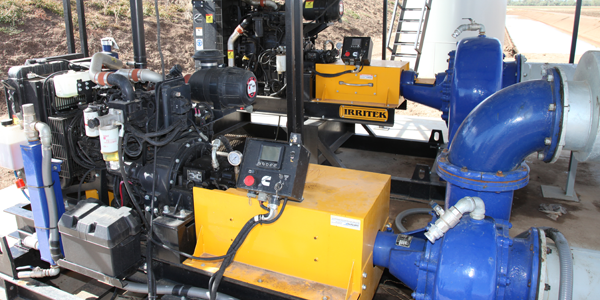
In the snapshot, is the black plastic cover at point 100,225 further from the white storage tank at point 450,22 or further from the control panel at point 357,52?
the white storage tank at point 450,22

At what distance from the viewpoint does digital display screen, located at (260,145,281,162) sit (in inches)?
76.6

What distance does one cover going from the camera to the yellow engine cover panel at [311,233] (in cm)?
189

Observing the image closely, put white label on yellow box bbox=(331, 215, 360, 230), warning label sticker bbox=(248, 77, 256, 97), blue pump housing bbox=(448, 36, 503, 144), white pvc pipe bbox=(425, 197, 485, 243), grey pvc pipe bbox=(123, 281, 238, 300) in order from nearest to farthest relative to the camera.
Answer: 1. white pvc pipe bbox=(425, 197, 485, 243)
2. white label on yellow box bbox=(331, 215, 360, 230)
3. grey pvc pipe bbox=(123, 281, 238, 300)
4. warning label sticker bbox=(248, 77, 256, 97)
5. blue pump housing bbox=(448, 36, 503, 144)

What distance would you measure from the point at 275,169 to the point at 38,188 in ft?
4.36

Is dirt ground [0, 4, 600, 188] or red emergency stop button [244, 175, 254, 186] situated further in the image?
dirt ground [0, 4, 600, 188]

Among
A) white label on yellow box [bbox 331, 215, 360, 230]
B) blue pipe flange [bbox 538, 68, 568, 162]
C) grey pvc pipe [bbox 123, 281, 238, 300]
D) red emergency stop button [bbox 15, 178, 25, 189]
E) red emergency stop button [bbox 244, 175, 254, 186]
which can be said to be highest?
blue pipe flange [bbox 538, 68, 568, 162]

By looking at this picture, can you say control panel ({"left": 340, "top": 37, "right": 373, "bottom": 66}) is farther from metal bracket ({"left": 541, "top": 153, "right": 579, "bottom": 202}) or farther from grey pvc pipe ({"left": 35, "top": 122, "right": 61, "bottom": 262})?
grey pvc pipe ({"left": 35, "top": 122, "right": 61, "bottom": 262})

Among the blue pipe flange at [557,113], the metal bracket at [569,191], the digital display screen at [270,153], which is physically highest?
the blue pipe flange at [557,113]

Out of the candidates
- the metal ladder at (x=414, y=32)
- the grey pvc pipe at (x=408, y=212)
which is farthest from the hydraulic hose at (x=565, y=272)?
the metal ladder at (x=414, y=32)

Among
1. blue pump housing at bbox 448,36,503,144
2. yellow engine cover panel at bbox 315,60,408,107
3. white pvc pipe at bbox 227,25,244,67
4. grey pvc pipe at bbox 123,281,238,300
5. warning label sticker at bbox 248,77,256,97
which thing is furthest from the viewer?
white pvc pipe at bbox 227,25,244,67

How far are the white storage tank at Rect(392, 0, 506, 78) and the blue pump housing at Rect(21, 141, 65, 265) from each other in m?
7.85

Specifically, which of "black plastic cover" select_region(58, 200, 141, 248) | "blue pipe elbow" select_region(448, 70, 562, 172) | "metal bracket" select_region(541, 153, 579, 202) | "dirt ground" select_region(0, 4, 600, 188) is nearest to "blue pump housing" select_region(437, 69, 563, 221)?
"blue pipe elbow" select_region(448, 70, 562, 172)

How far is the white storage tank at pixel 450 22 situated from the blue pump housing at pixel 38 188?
7854 mm

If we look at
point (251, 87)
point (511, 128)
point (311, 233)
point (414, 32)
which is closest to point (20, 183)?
point (251, 87)
